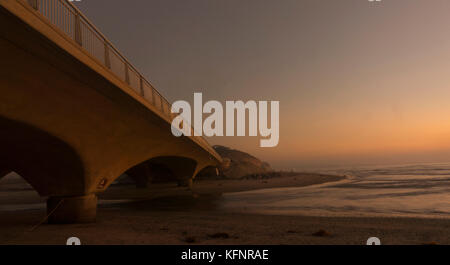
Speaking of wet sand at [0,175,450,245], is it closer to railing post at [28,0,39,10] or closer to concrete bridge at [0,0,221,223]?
concrete bridge at [0,0,221,223]

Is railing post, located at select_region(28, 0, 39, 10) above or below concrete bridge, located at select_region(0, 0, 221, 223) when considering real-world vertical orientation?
above

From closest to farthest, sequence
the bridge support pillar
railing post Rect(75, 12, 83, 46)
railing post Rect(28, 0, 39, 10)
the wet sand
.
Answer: railing post Rect(28, 0, 39, 10) → railing post Rect(75, 12, 83, 46) → the wet sand → the bridge support pillar

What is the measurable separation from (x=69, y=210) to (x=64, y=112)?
20.1 feet

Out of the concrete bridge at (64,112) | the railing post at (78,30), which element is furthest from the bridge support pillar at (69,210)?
the railing post at (78,30)

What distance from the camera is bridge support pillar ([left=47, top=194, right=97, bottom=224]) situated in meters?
15.5

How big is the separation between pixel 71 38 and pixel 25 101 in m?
2.71

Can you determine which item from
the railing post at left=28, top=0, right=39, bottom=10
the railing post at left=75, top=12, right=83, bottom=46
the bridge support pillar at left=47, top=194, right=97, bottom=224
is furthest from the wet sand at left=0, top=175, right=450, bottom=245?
Result: the railing post at left=28, top=0, right=39, bottom=10

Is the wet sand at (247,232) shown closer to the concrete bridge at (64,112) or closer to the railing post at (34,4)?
the concrete bridge at (64,112)

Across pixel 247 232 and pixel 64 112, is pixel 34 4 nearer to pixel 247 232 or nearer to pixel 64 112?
pixel 64 112

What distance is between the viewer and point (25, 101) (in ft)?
33.9

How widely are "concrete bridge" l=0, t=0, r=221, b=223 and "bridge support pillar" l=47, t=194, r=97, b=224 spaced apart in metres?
0.04

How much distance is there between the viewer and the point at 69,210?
618 inches
